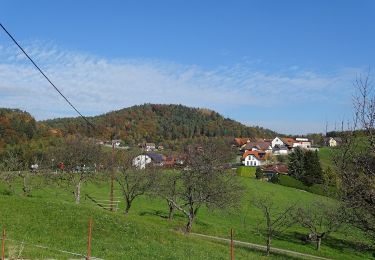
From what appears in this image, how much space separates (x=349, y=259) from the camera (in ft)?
117

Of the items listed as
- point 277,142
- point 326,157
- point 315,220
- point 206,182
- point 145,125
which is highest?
point 145,125

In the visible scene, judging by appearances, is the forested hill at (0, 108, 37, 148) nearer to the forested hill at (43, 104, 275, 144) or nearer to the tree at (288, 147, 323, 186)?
the forested hill at (43, 104, 275, 144)

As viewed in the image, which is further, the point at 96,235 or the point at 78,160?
the point at 78,160

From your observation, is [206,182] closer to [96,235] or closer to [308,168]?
[96,235]

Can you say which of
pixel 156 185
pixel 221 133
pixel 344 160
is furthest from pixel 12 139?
pixel 221 133

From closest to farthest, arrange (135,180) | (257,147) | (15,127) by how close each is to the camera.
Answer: (135,180) < (15,127) < (257,147)

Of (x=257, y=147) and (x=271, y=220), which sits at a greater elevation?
(x=257, y=147)

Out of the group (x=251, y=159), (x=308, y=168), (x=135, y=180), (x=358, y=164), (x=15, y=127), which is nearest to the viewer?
(x=358, y=164)

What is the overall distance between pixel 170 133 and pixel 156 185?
423ft

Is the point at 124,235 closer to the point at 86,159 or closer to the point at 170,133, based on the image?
the point at 86,159

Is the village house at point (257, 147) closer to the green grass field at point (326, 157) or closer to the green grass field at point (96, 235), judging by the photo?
the green grass field at point (326, 157)

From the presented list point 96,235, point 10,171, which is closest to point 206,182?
point 96,235

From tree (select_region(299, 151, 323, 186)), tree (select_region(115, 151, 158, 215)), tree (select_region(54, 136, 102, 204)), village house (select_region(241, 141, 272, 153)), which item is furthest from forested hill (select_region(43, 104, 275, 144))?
tree (select_region(115, 151, 158, 215))

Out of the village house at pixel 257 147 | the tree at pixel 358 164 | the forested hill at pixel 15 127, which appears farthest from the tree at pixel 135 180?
the village house at pixel 257 147
